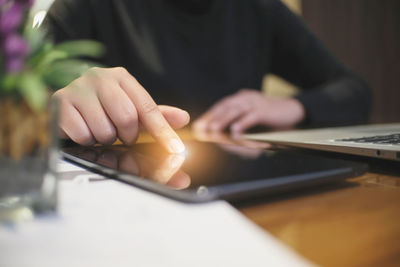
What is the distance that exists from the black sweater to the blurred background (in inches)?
31.1

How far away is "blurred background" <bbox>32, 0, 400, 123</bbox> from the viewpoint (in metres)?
1.99

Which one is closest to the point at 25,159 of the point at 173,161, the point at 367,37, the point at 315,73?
the point at 173,161

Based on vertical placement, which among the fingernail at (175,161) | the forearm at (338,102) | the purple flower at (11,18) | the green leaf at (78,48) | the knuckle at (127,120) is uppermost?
the purple flower at (11,18)

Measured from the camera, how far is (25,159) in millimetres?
175

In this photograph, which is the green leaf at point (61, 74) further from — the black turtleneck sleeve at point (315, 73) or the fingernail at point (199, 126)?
the black turtleneck sleeve at point (315, 73)

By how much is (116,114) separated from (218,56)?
752 mm

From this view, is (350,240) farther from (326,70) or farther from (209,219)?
(326,70)

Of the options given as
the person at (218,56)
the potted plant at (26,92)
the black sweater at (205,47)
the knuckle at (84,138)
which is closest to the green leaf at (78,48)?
the potted plant at (26,92)

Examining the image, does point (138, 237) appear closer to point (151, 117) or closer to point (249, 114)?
point (151, 117)

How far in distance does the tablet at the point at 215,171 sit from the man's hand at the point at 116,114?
0.10 ft

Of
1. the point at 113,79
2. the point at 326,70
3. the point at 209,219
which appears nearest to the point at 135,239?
the point at 209,219

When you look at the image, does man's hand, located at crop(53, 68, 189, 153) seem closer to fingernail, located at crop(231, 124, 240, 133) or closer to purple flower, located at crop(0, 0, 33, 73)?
purple flower, located at crop(0, 0, 33, 73)

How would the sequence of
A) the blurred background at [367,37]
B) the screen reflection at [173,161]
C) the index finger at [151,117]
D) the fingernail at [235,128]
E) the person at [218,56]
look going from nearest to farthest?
1. the screen reflection at [173,161]
2. the index finger at [151,117]
3. the fingernail at [235,128]
4. the person at [218,56]
5. the blurred background at [367,37]

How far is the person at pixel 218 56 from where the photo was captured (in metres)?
0.89
